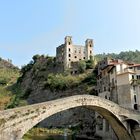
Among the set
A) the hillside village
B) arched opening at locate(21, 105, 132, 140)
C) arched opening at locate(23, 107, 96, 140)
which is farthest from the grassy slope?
arched opening at locate(21, 105, 132, 140)

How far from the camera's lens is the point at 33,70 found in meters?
82.3

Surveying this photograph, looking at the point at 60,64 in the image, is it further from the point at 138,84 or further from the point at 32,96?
the point at 138,84

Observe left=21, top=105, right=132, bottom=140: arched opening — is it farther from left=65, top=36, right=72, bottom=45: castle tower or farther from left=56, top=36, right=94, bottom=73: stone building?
left=65, top=36, right=72, bottom=45: castle tower

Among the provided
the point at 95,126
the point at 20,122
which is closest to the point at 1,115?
the point at 20,122

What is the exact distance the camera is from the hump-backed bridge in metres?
22.4

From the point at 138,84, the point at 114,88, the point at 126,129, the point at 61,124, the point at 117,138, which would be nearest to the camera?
the point at 126,129

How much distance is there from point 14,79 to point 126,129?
70.1 meters

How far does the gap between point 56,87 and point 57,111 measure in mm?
39498

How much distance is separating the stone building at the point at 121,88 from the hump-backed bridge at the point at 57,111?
6.21 m

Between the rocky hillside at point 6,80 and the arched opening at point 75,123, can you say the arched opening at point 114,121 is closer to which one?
the arched opening at point 75,123

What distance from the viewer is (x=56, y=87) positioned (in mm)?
66625

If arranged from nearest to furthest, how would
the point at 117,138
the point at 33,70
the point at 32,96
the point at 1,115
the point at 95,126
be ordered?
the point at 1,115, the point at 117,138, the point at 95,126, the point at 32,96, the point at 33,70

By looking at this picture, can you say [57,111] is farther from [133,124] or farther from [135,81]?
[135,81]

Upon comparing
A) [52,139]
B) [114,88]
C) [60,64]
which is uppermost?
[60,64]
